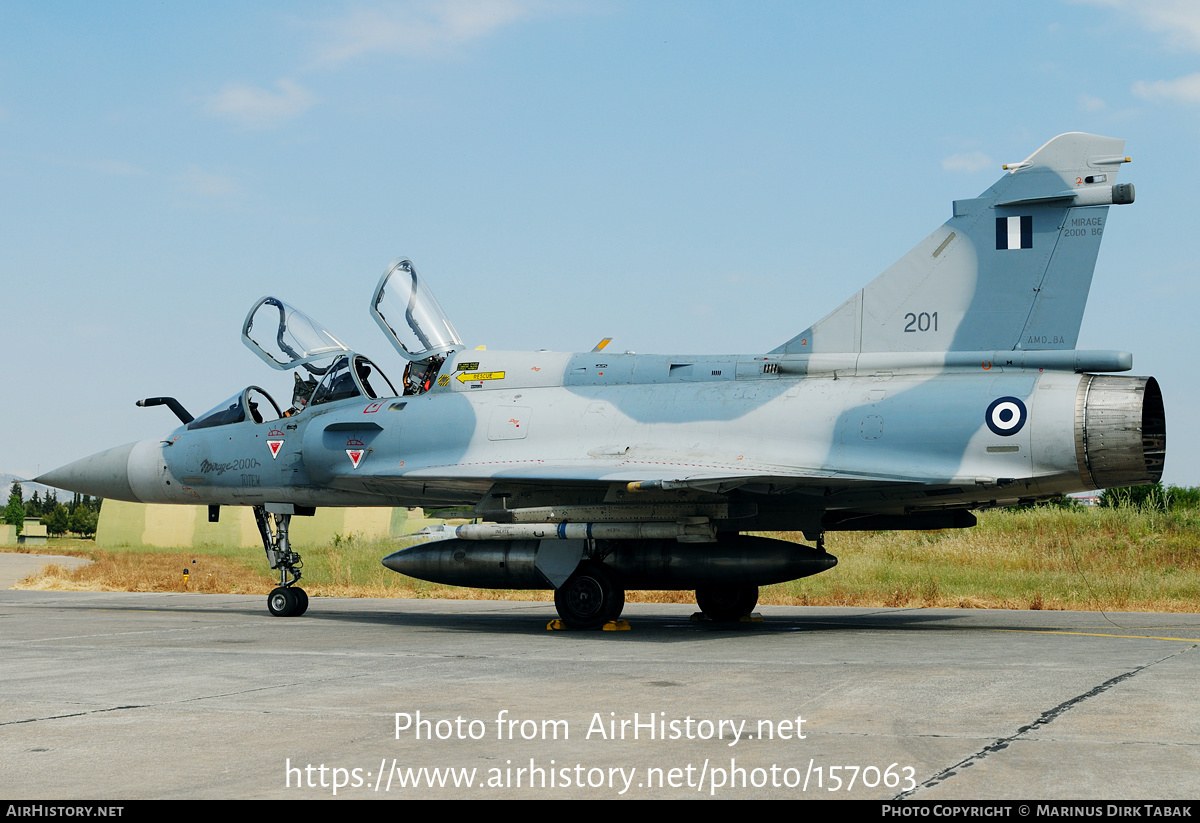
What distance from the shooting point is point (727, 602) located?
13602mm

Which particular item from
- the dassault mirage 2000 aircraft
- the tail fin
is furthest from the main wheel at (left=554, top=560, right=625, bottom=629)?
the tail fin

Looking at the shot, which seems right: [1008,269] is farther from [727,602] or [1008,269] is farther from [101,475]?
[101,475]

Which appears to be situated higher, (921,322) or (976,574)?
(921,322)

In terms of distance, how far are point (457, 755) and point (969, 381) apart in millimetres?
7419

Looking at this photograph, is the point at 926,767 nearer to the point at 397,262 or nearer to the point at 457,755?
the point at 457,755

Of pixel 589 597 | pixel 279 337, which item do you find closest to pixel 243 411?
pixel 279 337

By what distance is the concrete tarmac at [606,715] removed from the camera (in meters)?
4.52

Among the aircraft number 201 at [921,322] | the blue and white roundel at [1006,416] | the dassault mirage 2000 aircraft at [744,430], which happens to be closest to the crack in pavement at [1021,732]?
the blue and white roundel at [1006,416]

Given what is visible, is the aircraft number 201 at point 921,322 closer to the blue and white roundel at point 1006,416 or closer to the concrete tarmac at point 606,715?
the blue and white roundel at point 1006,416

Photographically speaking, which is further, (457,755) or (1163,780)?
(457,755)

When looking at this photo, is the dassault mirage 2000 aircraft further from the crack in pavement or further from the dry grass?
the dry grass

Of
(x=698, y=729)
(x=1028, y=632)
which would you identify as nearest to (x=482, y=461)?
(x=1028, y=632)

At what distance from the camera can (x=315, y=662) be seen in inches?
357

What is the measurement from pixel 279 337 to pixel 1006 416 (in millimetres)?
9691
